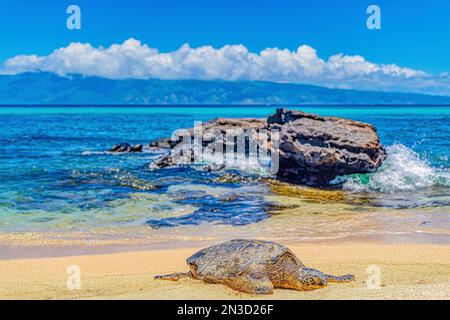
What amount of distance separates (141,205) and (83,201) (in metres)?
2.01

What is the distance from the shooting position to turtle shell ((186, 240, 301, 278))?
691 cm

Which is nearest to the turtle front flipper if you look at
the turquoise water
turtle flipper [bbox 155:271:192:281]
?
turtle flipper [bbox 155:271:192:281]

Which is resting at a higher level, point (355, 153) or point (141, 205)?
point (355, 153)

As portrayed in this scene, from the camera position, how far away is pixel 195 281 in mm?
7312

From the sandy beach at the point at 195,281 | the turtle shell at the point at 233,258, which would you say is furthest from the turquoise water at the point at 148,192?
the turtle shell at the point at 233,258

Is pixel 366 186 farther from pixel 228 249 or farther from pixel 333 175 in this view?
pixel 228 249

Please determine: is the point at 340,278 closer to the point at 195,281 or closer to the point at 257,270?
the point at 257,270

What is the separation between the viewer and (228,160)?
25609 mm

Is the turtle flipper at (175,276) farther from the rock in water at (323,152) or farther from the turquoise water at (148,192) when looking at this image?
the rock in water at (323,152)

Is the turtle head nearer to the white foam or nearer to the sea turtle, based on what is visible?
the sea turtle

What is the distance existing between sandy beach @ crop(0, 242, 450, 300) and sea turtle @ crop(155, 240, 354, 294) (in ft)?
0.43

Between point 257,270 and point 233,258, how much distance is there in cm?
49

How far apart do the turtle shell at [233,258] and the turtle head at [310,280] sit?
35 cm
